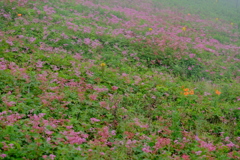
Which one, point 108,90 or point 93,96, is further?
point 108,90

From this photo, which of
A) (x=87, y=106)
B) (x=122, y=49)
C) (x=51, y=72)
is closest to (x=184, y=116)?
(x=87, y=106)

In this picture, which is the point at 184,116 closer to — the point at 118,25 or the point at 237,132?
the point at 237,132

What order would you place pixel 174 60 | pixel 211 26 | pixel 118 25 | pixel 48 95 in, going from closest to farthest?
pixel 48 95 → pixel 174 60 → pixel 118 25 → pixel 211 26

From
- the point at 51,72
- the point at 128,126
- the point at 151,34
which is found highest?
the point at 151,34

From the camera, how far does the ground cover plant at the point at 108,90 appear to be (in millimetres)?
4488

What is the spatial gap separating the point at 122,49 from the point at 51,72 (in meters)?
4.33

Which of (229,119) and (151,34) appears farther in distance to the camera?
(151,34)

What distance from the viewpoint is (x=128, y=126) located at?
17.6 ft

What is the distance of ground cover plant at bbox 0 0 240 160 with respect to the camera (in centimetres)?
449

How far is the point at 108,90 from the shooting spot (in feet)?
22.5

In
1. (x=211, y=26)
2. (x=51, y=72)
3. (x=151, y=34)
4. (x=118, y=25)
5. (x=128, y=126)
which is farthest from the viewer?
(x=211, y=26)

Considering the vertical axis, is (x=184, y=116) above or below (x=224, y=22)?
below

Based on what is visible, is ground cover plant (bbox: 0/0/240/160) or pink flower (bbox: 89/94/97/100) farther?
pink flower (bbox: 89/94/97/100)

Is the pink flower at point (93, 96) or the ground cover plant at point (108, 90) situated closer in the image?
the ground cover plant at point (108, 90)
